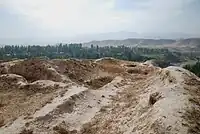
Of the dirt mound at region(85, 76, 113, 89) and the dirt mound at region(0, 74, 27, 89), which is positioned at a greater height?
the dirt mound at region(0, 74, 27, 89)

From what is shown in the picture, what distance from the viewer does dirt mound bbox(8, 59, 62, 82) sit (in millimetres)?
24344

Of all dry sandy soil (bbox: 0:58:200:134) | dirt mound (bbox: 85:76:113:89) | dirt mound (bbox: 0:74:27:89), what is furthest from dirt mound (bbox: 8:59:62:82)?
dirt mound (bbox: 85:76:113:89)

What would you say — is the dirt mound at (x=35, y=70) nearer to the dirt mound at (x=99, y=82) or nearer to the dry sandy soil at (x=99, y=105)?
the dry sandy soil at (x=99, y=105)

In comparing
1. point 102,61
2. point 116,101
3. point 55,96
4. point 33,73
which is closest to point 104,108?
point 116,101

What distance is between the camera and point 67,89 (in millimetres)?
19906

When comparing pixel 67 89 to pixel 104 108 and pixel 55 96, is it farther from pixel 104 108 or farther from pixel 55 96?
pixel 104 108

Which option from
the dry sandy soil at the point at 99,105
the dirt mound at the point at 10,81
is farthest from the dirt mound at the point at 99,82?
the dirt mound at the point at 10,81

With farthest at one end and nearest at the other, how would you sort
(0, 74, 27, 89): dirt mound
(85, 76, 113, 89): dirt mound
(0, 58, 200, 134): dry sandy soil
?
(85, 76, 113, 89): dirt mound
(0, 74, 27, 89): dirt mound
(0, 58, 200, 134): dry sandy soil

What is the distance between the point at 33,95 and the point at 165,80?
7.87 meters

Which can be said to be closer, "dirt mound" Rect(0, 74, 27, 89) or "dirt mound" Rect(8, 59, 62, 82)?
"dirt mound" Rect(0, 74, 27, 89)

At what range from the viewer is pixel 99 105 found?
735 inches

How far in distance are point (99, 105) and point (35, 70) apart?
27.6 feet

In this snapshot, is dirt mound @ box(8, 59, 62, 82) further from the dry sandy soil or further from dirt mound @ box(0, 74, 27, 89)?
dirt mound @ box(0, 74, 27, 89)

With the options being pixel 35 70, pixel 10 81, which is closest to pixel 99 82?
pixel 35 70
